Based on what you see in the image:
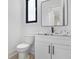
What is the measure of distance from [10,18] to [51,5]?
1.46 meters

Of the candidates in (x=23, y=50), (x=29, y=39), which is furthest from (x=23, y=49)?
(x=29, y=39)

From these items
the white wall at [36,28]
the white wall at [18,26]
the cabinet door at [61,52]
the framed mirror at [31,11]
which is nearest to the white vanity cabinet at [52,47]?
the cabinet door at [61,52]

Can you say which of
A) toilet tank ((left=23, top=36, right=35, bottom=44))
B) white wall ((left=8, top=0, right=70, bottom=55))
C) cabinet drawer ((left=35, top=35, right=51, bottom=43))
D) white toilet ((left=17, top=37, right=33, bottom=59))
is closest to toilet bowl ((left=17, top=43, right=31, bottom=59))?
white toilet ((left=17, top=37, right=33, bottom=59))

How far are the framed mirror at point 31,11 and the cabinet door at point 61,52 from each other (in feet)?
5.02

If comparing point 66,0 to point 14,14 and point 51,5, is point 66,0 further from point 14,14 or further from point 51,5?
point 14,14

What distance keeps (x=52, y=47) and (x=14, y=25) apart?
1863 mm

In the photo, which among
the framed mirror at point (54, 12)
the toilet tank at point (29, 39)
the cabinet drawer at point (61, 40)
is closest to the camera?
the cabinet drawer at point (61, 40)

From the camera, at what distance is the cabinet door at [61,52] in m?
2.39

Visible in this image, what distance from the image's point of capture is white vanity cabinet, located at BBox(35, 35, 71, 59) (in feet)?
7.92

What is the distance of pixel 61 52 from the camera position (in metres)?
2.52

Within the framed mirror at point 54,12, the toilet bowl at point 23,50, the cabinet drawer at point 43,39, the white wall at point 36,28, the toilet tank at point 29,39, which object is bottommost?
the toilet bowl at point 23,50

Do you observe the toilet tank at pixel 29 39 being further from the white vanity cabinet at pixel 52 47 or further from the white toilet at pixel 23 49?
the white vanity cabinet at pixel 52 47
